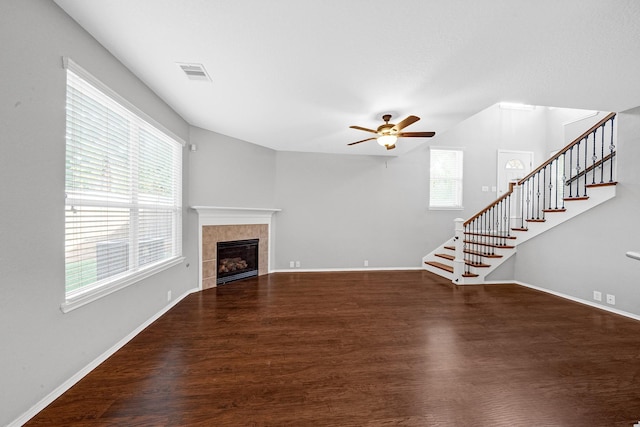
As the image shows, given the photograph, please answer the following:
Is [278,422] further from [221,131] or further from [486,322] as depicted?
[221,131]

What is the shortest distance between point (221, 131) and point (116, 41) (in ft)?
7.25

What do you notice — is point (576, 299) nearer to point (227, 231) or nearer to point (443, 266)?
point (443, 266)

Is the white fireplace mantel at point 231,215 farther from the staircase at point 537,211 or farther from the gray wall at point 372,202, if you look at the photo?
the staircase at point 537,211

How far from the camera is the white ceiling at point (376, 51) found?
5.37ft

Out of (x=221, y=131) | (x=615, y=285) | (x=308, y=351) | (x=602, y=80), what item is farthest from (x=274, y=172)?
(x=615, y=285)

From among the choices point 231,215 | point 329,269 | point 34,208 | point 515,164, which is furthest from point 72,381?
point 515,164

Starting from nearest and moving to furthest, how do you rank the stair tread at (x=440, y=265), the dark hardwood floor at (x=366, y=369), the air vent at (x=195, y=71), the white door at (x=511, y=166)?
1. the dark hardwood floor at (x=366, y=369)
2. the air vent at (x=195, y=71)
3. the stair tread at (x=440, y=265)
4. the white door at (x=511, y=166)

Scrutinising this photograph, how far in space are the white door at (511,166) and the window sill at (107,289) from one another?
24.0 ft

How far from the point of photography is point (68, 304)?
69.1 inches

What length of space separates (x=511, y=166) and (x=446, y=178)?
1814 millimetres

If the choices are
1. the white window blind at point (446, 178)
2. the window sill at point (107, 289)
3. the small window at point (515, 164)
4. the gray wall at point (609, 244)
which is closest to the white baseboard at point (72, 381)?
the window sill at point (107, 289)

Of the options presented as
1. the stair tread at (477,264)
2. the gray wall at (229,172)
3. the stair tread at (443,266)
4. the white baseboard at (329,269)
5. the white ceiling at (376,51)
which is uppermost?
the white ceiling at (376,51)

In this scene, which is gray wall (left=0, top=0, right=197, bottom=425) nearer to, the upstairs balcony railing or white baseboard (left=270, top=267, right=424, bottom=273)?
white baseboard (left=270, top=267, right=424, bottom=273)

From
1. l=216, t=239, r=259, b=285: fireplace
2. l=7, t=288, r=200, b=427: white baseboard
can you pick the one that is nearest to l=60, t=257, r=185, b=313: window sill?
l=7, t=288, r=200, b=427: white baseboard
